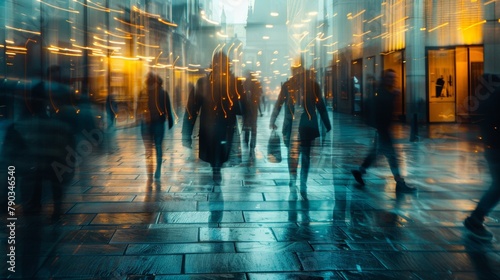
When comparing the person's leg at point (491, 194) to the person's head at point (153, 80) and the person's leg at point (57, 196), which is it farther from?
the person's head at point (153, 80)

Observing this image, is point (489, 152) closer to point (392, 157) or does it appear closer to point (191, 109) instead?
point (392, 157)

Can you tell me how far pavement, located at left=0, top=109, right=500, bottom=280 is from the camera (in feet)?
13.2

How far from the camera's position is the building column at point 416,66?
2181 centimetres

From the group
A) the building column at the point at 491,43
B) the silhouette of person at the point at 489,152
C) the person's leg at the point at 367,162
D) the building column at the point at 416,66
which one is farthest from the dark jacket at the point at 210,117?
the building column at the point at 416,66

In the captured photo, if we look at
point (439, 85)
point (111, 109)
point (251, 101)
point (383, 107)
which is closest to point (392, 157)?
point (383, 107)

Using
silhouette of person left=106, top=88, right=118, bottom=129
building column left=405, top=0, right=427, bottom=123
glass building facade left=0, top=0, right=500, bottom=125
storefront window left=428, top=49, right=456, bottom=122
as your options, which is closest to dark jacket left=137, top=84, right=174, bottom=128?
glass building facade left=0, top=0, right=500, bottom=125

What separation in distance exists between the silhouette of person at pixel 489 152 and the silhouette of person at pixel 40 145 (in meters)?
4.28

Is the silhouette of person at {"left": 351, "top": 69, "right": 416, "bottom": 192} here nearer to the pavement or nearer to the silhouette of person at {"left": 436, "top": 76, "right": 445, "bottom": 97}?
the pavement

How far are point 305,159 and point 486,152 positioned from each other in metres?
2.73

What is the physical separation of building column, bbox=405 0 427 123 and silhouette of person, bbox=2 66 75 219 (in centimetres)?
1797

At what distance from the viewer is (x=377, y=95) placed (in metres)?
7.67

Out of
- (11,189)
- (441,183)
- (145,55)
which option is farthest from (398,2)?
(11,189)

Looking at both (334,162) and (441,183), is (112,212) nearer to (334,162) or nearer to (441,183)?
(441,183)

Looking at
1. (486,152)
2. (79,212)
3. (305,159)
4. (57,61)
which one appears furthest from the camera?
(57,61)
